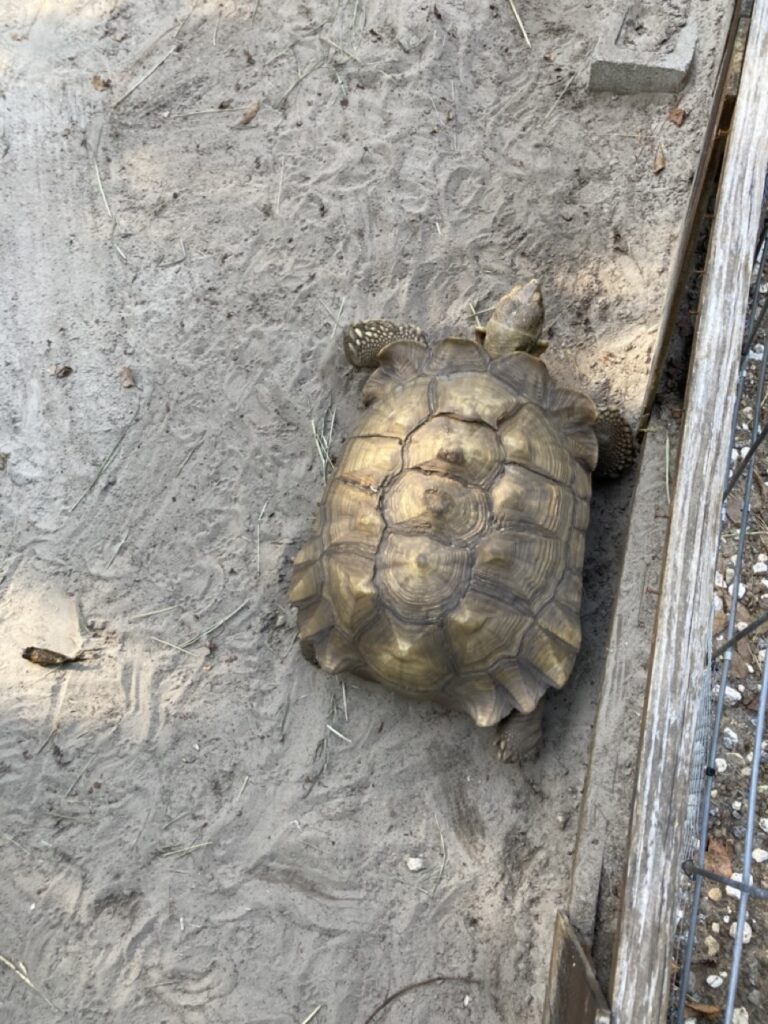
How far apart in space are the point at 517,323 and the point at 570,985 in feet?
7.31

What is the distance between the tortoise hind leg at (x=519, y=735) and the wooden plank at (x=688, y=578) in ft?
2.14

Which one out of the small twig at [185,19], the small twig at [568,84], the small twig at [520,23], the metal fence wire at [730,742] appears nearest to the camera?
the metal fence wire at [730,742]

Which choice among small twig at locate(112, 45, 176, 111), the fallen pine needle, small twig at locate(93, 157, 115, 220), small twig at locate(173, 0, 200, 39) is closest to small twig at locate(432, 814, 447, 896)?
the fallen pine needle

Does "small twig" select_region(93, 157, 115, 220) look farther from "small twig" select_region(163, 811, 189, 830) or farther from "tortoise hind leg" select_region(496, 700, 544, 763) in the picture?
"tortoise hind leg" select_region(496, 700, 544, 763)

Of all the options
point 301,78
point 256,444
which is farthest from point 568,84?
point 256,444

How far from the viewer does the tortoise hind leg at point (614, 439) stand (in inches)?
115

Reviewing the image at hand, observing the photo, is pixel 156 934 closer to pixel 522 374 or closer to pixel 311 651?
pixel 311 651

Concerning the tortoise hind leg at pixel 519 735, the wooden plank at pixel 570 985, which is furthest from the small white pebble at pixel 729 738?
the wooden plank at pixel 570 985

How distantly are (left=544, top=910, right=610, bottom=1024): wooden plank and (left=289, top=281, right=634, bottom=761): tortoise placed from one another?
1.96 ft

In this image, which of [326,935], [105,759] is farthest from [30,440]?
[326,935]

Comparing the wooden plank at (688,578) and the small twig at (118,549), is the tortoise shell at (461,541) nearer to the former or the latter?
the wooden plank at (688,578)

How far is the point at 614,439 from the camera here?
2.92 m

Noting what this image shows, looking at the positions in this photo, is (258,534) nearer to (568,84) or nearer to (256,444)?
(256,444)

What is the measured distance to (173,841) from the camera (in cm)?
289
